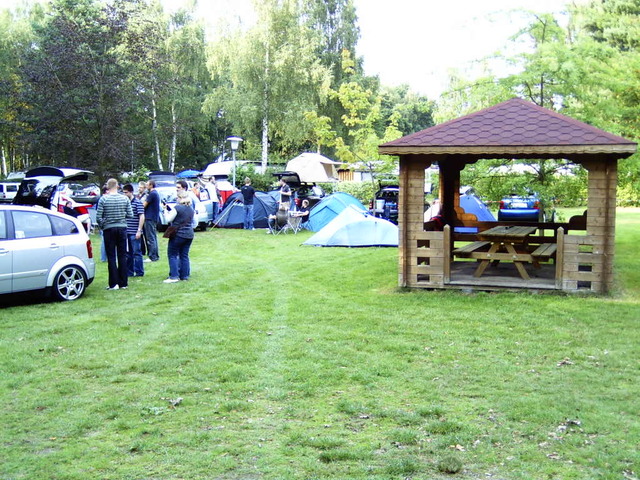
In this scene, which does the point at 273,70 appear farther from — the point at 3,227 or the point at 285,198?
the point at 3,227

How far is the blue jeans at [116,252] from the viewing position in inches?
446

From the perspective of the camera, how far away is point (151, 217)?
45.9 ft

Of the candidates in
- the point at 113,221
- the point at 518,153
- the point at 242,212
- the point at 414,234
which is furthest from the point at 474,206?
Answer: the point at 113,221

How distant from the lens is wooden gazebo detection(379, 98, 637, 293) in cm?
1012

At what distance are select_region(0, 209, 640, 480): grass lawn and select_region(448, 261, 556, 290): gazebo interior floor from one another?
41cm

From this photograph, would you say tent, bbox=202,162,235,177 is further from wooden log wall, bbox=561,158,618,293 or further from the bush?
wooden log wall, bbox=561,158,618,293

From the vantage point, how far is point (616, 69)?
1498 centimetres

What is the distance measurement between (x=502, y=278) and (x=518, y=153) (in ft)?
7.42

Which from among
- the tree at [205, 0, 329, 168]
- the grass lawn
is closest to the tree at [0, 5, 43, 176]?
the tree at [205, 0, 329, 168]

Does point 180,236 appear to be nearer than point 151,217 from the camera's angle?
Yes

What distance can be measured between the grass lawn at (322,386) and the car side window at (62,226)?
109cm

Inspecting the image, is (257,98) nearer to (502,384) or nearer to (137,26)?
(137,26)

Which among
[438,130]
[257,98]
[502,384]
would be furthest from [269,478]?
[257,98]

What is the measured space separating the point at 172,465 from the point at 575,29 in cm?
1935
